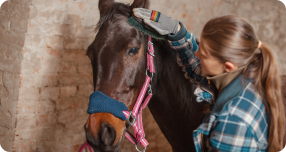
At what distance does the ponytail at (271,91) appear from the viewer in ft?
2.29

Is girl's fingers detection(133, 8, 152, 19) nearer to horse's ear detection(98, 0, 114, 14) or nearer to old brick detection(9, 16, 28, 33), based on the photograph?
horse's ear detection(98, 0, 114, 14)

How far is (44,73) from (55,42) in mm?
295

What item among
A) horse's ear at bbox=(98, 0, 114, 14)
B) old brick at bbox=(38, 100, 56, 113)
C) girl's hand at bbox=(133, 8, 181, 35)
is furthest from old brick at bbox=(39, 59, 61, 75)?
girl's hand at bbox=(133, 8, 181, 35)

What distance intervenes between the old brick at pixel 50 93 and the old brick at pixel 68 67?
183 millimetres

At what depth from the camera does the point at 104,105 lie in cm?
92

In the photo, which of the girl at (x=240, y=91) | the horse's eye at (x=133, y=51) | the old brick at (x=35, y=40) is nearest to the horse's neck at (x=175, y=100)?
the horse's eye at (x=133, y=51)

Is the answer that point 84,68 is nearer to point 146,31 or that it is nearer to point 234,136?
point 146,31

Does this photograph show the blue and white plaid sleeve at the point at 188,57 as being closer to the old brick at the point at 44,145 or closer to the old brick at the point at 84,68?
the old brick at the point at 84,68

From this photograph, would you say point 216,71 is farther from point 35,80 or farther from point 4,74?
point 4,74

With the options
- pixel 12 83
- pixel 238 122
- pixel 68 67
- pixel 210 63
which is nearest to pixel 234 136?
pixel 238 122

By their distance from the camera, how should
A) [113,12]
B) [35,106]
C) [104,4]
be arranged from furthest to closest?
[35,106] < [104,4] < [113,12]

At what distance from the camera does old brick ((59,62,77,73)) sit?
1813 millimetres

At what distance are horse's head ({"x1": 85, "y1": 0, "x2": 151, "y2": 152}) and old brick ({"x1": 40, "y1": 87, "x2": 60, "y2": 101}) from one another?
2.82ft

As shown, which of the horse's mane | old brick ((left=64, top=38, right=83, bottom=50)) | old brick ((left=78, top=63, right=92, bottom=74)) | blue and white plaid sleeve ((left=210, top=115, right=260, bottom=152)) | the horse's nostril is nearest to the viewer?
blue and white plaid sleeve ((left=210, top=115, right=260, bottom=152))
